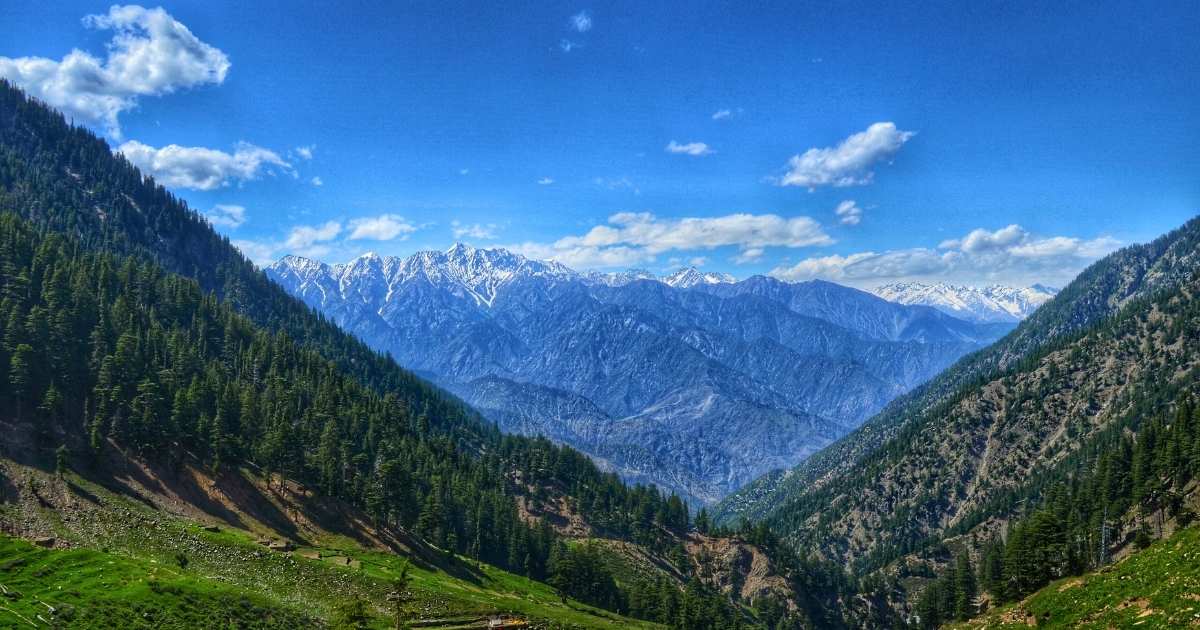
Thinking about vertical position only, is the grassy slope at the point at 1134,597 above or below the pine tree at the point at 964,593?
above

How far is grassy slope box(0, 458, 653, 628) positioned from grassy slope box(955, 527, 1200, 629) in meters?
58.2

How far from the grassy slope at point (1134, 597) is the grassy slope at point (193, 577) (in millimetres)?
58191

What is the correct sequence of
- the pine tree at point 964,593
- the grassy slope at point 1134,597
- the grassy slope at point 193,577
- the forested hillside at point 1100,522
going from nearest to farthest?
1. the grassy slope at point 1134,597
2. the grassy slope at point 193,577
3. the forested hillside at point 1100,522
4. the pine tree at point 964,593

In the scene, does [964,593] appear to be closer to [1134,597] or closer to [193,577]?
[1134,597]

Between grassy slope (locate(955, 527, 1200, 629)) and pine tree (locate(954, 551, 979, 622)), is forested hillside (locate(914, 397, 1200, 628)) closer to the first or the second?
pine tree (locate(954, 551, 979, 622))

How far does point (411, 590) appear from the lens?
276 ft

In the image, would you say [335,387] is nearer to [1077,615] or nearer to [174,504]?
[174,504]

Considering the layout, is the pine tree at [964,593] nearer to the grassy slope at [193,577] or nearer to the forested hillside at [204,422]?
the forested hillside at [204,422]

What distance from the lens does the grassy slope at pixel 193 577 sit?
54.7m

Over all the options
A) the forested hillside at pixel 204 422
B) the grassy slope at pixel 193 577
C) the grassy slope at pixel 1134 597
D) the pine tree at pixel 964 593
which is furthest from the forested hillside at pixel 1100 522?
the grassy slope at pixel 193 577

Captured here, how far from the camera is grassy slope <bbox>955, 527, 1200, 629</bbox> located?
4578cm

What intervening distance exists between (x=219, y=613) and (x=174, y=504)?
146 feet

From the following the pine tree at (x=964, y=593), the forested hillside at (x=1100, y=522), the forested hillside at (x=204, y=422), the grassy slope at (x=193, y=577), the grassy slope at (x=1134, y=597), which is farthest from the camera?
the pine tree at (x=964, y=593)

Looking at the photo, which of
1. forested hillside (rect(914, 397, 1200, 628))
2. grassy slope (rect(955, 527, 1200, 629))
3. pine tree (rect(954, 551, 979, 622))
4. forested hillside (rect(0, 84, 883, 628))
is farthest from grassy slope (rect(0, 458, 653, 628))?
pine tree (rect(954, 551, 979, 622))
